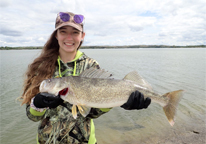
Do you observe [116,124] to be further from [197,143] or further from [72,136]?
[72,136]

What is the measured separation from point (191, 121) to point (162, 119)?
1.35 metres

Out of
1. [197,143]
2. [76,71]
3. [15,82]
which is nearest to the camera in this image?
[76,71]

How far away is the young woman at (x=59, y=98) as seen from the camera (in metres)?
2.95

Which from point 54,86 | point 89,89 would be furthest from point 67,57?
point 89,89

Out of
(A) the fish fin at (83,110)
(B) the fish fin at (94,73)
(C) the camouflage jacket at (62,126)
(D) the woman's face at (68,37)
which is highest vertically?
(D) the woman's face at (68,37)

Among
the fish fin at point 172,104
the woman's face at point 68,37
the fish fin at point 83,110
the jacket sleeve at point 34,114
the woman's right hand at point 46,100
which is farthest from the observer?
the fish fin at point 172,104

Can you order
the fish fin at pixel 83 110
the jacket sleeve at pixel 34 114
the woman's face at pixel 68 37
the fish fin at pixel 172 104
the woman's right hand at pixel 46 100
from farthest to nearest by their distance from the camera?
the fish fin at pixel 172 104 → the woman's face at pixel 68 37 → the jacket sleeve at pixel 34 114 → the fish fin at pixel 83 110 → the woman's right hand at pixel 46 100

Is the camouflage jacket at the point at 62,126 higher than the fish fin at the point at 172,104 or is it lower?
lower

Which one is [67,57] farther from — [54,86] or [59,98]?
[59,98]

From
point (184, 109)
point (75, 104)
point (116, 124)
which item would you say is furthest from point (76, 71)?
point (184, 109)

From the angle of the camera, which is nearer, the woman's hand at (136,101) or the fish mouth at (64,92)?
the fish mouth at (64,92)

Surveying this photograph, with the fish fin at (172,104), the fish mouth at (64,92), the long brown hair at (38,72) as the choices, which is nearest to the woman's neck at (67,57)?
the long brown hair at (38,72)

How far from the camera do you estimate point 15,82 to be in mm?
14695

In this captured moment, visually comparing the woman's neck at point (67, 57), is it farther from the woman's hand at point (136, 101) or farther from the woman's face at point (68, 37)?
the woman's hand at point (136, 101)
